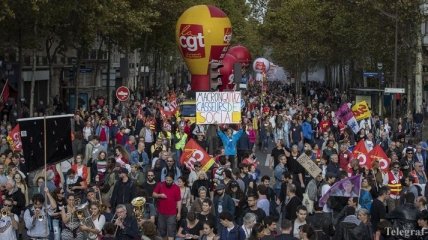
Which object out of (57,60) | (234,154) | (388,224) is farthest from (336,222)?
(57,60)

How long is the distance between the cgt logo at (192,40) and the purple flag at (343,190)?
32.7 metres

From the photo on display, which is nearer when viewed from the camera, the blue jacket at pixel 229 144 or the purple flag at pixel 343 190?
the purple flag at pixel 343 190

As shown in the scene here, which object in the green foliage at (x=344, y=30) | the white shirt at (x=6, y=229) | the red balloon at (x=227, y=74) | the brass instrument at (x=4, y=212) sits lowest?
the white shirt at (x=6, y=229)

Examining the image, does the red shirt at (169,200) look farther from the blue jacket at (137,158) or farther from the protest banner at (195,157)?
the blue jacket at (137,158)

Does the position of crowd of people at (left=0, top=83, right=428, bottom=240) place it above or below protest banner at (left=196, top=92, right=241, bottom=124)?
below

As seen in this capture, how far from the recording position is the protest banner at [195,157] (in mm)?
19719

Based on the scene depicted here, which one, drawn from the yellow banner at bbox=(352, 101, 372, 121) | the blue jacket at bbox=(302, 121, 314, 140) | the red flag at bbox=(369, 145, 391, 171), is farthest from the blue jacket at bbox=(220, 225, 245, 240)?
the yellow banner at bbox=(352, 101, 372, 121)

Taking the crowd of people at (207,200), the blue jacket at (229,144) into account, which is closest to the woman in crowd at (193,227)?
the crowd of people at (207,200)

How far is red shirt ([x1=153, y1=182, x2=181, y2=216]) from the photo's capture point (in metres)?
16.1

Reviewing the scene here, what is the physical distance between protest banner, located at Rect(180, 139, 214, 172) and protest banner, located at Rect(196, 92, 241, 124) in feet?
15.6

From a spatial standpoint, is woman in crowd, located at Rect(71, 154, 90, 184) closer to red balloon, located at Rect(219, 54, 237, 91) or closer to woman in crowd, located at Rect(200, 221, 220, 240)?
woman in crowd, located at Rect(200, 221, 220, 240)

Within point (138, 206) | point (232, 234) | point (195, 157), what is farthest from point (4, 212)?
point (195, 157)

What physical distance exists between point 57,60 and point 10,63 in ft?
37.5

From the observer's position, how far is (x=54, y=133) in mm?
15648
